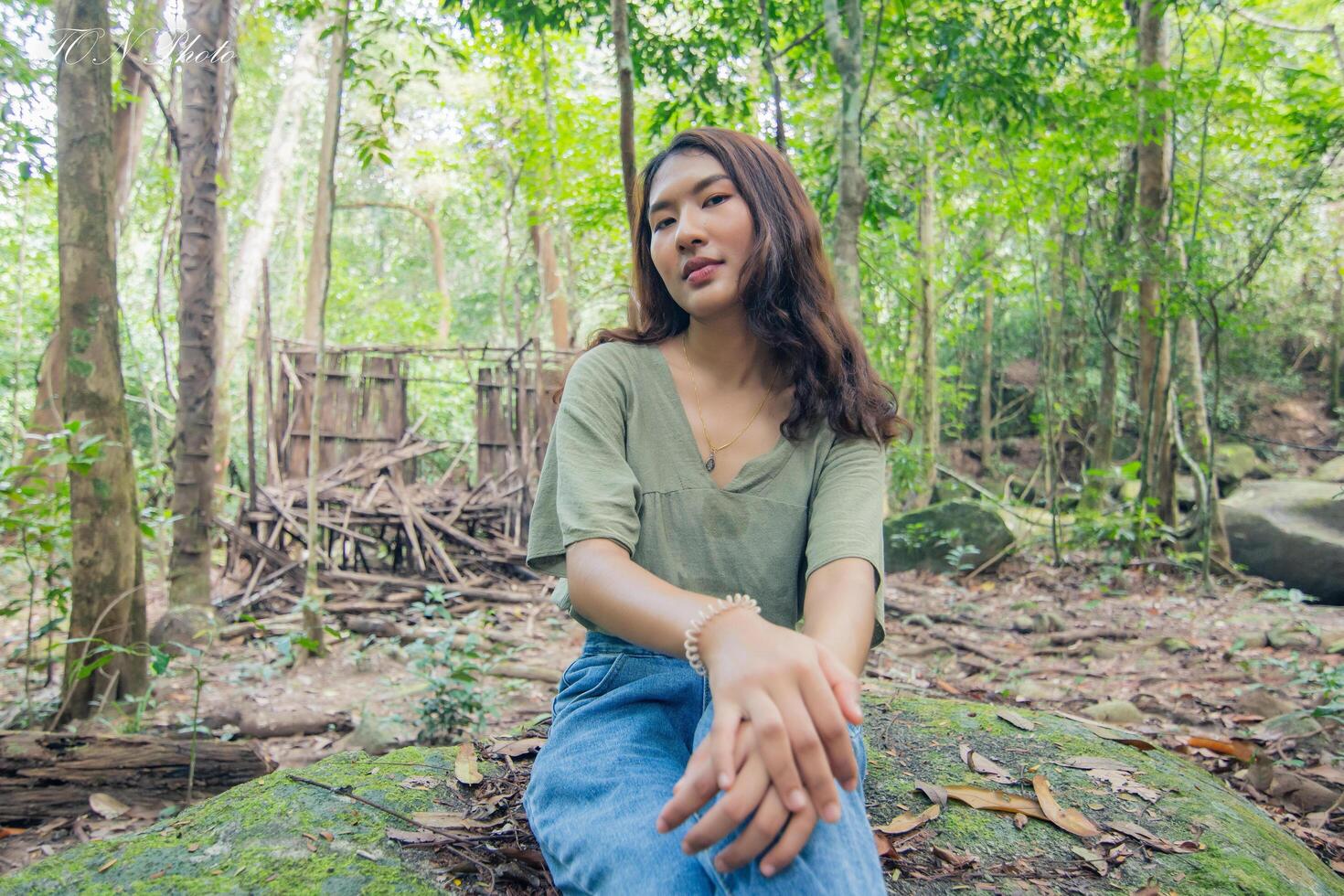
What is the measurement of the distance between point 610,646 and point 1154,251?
7.23 m

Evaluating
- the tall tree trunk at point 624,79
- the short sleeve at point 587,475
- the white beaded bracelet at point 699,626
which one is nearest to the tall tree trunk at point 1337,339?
the tall tree trunk at point 624,79

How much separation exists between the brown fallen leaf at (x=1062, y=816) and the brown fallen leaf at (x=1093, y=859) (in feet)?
0.28

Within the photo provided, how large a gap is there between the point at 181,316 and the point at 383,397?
4.19 meters

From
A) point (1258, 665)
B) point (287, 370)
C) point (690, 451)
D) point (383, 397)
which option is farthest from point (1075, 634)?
point (287, 370)

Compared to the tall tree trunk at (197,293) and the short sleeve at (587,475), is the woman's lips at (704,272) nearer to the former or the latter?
the short sleeve at (587,475)

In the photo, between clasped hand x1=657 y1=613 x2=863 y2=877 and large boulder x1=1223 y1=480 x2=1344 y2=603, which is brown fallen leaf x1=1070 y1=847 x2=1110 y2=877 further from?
large boulder x1=1223 y1=480 x2=1344 y2=603

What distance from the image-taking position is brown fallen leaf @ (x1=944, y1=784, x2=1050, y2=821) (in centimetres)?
219

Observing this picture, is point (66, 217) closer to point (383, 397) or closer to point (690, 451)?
point (690, 451)

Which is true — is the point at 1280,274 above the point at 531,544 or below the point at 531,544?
above

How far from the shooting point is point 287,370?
362 inches

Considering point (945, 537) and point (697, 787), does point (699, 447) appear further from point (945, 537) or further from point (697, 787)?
point (945, 537)

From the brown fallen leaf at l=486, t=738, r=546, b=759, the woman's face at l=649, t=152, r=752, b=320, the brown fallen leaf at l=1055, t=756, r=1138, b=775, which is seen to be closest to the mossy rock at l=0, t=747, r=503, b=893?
the brown fallen leaf at l=486, t=738, r=546, b=759

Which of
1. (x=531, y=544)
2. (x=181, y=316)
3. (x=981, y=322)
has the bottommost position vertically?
(x=531, y=544)

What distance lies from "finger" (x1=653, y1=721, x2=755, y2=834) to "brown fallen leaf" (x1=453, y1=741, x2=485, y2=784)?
119 cm
